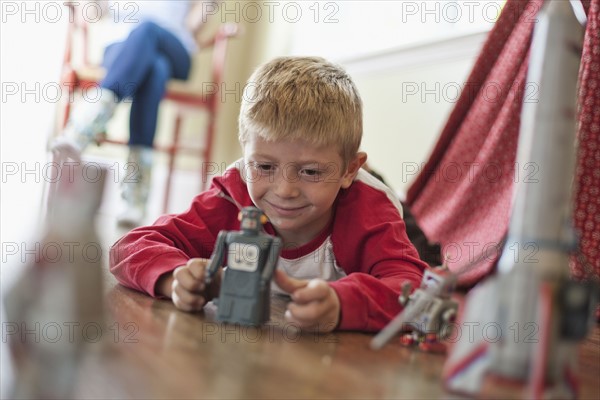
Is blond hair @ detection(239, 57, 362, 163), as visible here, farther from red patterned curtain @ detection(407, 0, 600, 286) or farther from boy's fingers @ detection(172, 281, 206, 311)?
red patterned curtain @ detection(407, 0, 600, 286)

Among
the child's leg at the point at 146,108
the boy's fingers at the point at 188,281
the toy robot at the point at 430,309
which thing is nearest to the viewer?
the toy robot at the point at 430,309

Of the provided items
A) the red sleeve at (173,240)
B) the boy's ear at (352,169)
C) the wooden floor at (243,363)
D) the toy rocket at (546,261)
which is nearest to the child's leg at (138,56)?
the red sleeve at (173,240)

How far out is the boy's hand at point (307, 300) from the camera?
82 cm

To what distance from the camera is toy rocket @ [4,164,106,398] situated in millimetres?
496

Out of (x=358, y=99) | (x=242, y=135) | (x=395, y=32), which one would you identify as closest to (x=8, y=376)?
(x=242, y=135)

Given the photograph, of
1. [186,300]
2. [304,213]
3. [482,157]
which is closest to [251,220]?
[186,300]

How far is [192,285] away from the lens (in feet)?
2.93

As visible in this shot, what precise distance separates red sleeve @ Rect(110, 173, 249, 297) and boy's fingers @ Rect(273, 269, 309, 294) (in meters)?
0.22

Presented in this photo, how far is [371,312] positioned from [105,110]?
1632 mm

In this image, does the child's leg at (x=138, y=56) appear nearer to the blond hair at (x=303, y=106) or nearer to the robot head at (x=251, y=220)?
the blond hair at (x=303, y=106)

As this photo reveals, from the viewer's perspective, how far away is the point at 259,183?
41.8 inches

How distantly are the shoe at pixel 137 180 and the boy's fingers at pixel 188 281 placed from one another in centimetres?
165

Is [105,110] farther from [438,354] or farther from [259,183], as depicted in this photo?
[438,354]

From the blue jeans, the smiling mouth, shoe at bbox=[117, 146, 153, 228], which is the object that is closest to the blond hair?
the smiling mouth
